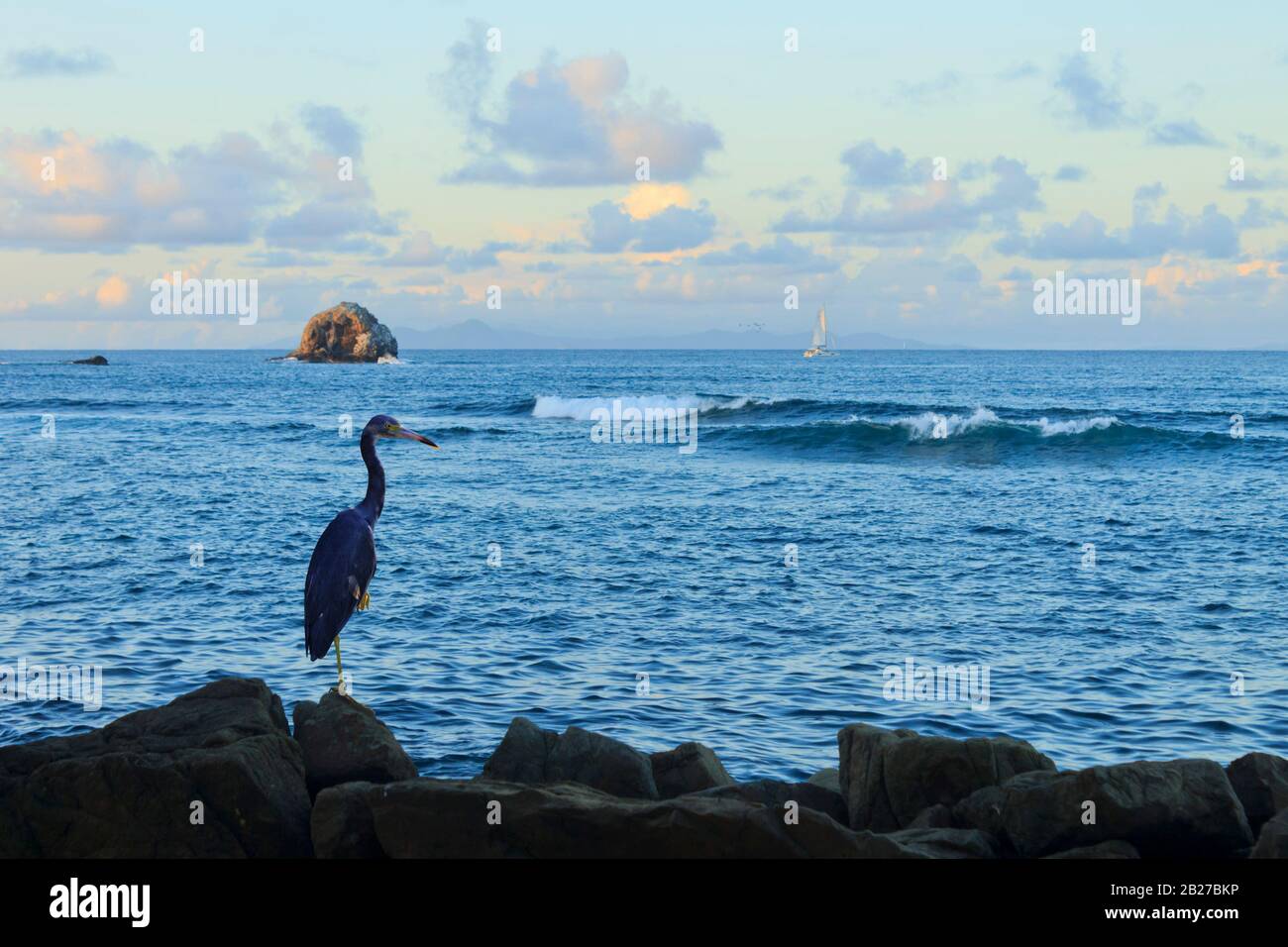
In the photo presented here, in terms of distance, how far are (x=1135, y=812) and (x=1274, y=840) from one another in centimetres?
81

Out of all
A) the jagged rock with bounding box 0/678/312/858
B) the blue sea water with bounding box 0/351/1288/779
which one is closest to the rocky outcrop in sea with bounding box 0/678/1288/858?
the jagged rock with bounding box 0/678/312/858

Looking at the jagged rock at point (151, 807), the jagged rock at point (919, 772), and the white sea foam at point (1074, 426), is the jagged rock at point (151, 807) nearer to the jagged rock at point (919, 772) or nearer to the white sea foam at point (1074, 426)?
the jagged rock at point (919, 772)

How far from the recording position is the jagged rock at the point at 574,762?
934 cm

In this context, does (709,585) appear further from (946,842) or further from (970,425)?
(970,425)

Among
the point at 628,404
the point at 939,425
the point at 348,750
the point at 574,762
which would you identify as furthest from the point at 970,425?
the point at 348,750

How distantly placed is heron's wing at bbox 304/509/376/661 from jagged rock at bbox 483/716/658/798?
7.50 feet

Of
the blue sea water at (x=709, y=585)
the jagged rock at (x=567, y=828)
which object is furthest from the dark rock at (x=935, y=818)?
the blue sea water at (x=709, y=585)

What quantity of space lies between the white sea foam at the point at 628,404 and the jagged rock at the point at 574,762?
51.8m

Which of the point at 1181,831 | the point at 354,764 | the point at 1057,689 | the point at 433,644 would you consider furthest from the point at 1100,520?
the point at 354,764
